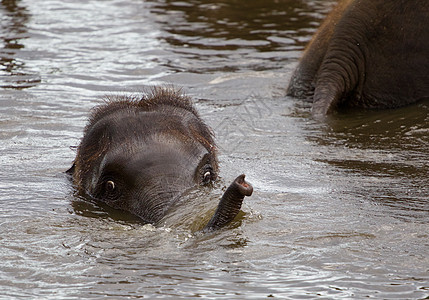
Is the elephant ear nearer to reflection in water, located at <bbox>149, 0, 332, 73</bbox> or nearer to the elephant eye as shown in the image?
reflection in water, located at <bbox>149, 0, 332, 73</bbox>

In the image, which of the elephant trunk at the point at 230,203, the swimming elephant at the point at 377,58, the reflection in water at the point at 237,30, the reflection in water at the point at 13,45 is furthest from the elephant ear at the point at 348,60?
the elephant trunk at the point at 230,203

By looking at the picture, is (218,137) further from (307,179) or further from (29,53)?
(29,53)

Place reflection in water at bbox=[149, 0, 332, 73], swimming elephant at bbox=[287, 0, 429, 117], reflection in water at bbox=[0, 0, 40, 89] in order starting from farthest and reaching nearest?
1. reflection in water at bbox=[149, 0, 332, 73]
2. reflection in water at bbox=[0, 0, 40, 89]
3. swimming elephant at bbox=[287, 0, 429, 117]

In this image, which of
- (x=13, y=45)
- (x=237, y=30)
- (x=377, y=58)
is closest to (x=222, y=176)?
(x=377, y=58)

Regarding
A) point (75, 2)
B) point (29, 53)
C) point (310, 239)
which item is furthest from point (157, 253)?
point (75, 2)

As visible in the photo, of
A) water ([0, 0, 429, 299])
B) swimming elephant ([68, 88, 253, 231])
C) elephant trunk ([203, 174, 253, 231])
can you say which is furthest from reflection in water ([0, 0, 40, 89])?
elephant trunk ([203, 174, 253, 231])

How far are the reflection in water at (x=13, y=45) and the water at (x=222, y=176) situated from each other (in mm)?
50

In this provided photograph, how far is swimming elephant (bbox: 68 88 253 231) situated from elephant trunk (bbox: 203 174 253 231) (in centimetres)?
58

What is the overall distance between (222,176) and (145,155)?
1.15 metres

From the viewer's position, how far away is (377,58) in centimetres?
1026

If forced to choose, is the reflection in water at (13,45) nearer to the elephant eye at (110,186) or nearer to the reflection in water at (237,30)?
the reflection in water at (237,30)

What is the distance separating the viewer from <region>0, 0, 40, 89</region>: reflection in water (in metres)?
11.3

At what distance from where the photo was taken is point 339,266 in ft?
16.8

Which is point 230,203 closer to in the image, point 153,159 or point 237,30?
point 153,159
